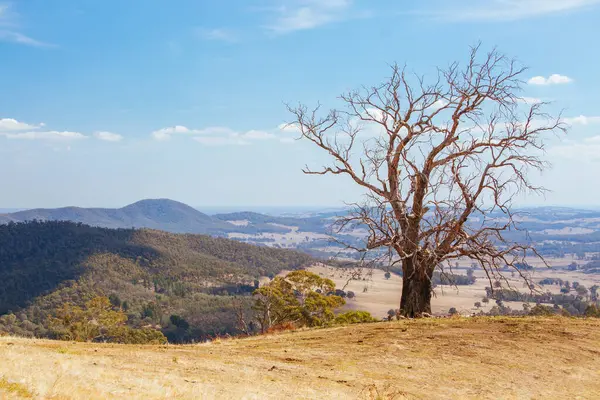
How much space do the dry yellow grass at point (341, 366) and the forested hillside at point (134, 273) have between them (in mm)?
69614

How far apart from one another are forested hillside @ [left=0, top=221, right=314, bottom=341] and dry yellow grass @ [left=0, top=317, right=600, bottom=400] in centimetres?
6961

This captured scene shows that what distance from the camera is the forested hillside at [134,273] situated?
9331cm

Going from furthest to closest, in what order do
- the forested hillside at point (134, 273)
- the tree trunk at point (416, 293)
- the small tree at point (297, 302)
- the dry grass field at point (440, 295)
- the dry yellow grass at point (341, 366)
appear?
1. the dry grass field at point (440, 295)
2. the forested hillside at point (134, 273)
3. the small tree at point (297, 302)
4. the tree trunk at point (416, 293)
5. the dry yellow grass at point (341, 366)

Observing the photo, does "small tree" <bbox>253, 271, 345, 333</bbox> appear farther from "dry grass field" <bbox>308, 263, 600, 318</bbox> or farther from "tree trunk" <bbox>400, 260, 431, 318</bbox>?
"dry grass field" <bbox>308, 263, 600, 318</bbox>

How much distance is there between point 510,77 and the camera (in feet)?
55.9

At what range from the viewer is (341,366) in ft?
33.1

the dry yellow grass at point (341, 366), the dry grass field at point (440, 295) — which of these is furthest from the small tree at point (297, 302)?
the dry grass field at point (440, 295)

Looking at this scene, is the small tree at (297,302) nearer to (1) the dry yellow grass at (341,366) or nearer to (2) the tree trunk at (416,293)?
(2) the tree trunk at (416,293)

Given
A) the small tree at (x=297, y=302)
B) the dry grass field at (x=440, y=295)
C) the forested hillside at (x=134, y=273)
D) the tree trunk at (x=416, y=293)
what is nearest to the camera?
the tree trunk at (x=416, y=293)

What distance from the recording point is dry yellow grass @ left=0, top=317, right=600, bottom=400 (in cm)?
702

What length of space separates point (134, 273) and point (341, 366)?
130 meters

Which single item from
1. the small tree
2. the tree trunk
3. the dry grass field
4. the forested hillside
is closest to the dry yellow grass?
the tree trunk

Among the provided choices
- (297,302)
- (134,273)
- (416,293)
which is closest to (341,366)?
(416,293)

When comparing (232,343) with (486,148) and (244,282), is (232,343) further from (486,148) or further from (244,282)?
(244,282)
